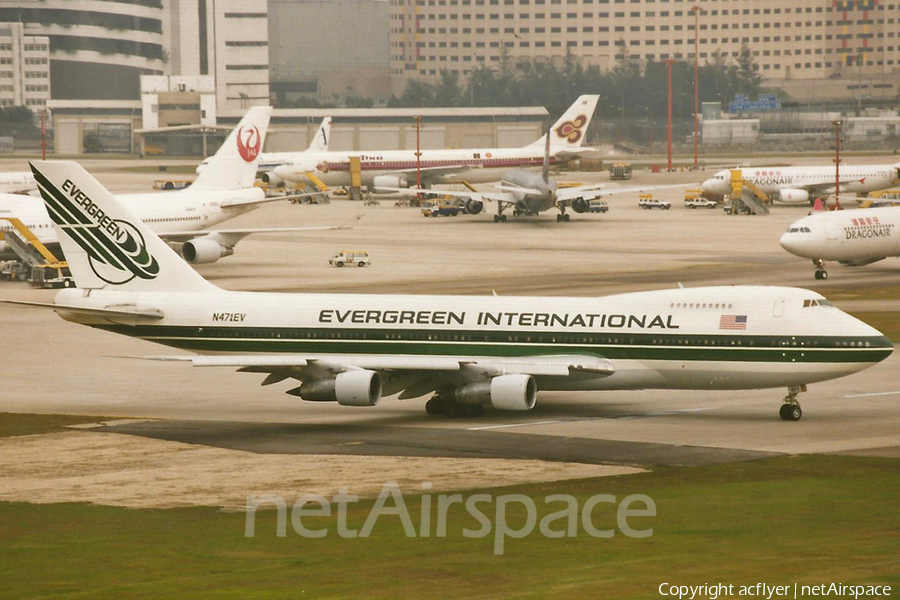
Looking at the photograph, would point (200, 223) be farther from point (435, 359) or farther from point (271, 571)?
point (271, 571)

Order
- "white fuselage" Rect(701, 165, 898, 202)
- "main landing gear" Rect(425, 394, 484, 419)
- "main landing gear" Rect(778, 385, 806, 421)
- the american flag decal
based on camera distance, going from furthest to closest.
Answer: "white fuselage" Rect(701, 165, 898, 202)
"main landing gear" Rect(425, 394, 484, 419)
"main landing gear" Rect(778, 385, 806, 421)
the american flag decal

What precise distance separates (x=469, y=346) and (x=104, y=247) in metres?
14.7

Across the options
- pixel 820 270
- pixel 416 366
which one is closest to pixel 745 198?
pixel 820 270

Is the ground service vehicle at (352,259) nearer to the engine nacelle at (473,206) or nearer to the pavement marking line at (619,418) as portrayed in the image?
the engine nacelle at (473,206)

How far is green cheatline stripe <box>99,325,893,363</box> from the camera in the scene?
44.2 meters

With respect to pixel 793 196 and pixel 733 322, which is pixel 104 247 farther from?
pixel 793 196

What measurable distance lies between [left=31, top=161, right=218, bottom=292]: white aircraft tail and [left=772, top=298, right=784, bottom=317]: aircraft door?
69.8ft

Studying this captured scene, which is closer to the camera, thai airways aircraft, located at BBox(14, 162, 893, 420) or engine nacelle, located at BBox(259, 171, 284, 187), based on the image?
thai airways aircraft, located at BBox(14, 162, 893, 420)

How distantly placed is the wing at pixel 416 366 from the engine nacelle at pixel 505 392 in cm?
46

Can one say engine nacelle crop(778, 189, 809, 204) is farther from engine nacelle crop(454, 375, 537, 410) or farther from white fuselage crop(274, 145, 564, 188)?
engine nacelle crop(454, 375, 537, 410)

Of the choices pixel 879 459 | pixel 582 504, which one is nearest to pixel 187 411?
pixel 582 504

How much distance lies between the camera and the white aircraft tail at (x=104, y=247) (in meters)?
50.7

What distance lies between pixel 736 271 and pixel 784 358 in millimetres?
49414

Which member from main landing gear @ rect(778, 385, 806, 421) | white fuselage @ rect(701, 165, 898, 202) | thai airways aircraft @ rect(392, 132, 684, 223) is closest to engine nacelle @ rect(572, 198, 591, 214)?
thai airways aircraft @ rect(392, 132, 684, 223)
